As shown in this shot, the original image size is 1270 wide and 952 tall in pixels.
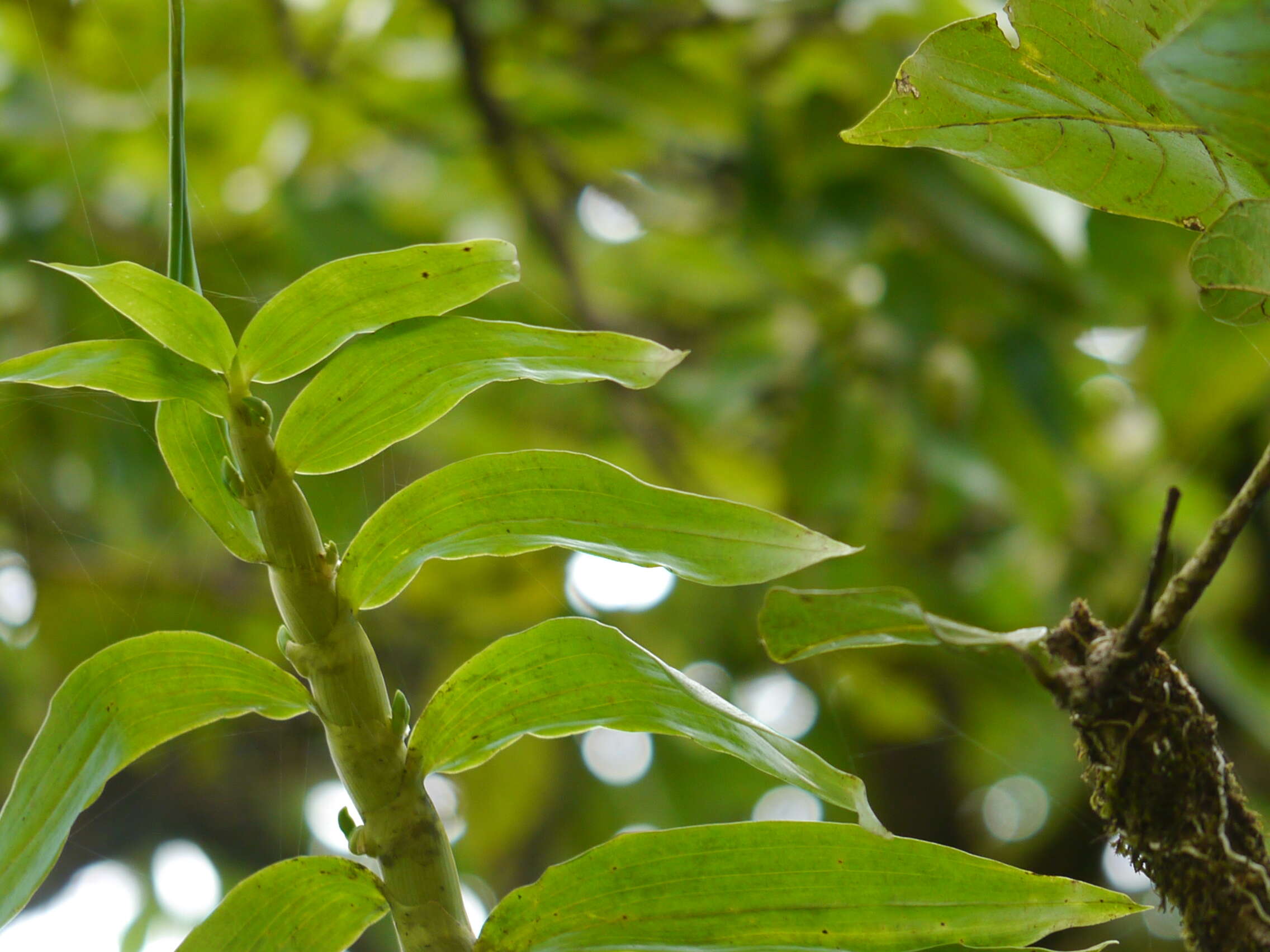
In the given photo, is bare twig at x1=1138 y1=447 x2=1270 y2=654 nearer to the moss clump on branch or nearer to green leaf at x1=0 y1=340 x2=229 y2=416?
the moss clump on branch

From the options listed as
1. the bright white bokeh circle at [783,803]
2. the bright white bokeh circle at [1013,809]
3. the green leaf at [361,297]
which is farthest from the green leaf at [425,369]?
the bright white bokeh circle at [1013,809]

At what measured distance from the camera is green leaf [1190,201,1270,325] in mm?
265

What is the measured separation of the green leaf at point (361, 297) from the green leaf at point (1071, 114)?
114 millimetres

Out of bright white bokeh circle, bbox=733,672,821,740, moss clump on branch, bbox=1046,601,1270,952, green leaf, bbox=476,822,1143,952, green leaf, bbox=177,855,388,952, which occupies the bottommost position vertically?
bright white bokeh circle, bbox=733,672,821,740

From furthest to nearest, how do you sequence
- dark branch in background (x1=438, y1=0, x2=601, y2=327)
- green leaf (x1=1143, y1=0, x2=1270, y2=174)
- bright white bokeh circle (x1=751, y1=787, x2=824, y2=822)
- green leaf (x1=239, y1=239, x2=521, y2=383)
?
1. bright white bokeh circle (x1=751, y1=787, x2=824, y2=822)
2. dark branch in background (x1=438, y1=0, x2=601, y2=327)
3. green leaf (x1=239, y1=239, x2=521, y2=383)
4. green leaf (x1=1143, y1=0, x2=1270, y2=174)

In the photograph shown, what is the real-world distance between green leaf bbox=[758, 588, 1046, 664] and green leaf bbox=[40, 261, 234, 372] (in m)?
0.18

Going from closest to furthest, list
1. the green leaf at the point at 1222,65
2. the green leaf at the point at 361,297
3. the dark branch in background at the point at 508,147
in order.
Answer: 1. the green leaf at the point at 1222,65
2. the green leaf at the point at 361,297
3. the dark branch in background at the point at 508,147

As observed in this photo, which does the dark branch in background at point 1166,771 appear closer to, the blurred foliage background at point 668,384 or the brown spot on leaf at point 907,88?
the brown spot on leaf at point 907,88

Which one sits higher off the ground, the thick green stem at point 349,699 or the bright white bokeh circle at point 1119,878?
the thick green stem at point 349,699

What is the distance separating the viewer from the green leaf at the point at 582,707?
1.00 ft

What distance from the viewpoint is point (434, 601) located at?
1534 mm

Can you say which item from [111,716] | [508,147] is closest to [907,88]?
[111,716]

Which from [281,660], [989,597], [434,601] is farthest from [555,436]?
[989,597]

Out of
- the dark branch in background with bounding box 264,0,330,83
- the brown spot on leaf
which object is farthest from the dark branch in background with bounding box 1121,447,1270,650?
the dark branch in background with bounding box 264,0,330,83
